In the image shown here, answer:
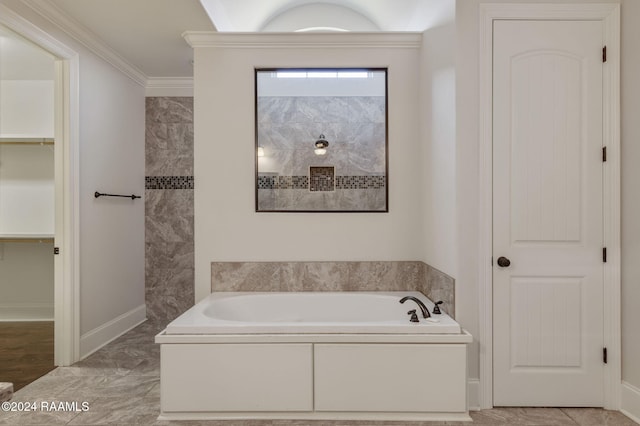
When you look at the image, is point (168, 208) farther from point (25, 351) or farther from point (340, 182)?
point (340, 182)

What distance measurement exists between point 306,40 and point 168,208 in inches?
91.2

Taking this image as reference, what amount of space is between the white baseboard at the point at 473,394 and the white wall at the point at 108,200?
286 centimetres

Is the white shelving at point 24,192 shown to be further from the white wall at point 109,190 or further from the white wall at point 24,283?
the white wall at point 109,190

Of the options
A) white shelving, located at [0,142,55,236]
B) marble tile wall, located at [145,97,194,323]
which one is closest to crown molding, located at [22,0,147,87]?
marble tile wall, located at [145,97,194,323]

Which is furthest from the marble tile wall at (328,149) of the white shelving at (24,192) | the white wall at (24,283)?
the white wall at (24,283)

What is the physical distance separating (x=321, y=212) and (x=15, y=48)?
10.0 feet

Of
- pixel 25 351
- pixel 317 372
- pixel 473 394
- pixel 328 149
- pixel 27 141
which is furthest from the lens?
pixel 27 141

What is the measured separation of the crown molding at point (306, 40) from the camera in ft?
9.75

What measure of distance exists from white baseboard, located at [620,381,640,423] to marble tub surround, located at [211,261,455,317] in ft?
4.29

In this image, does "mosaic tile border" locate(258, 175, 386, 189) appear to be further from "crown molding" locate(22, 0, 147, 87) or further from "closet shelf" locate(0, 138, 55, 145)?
"closet shelf" locate(0, 138, 55, 145)

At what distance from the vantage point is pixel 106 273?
3.49 metres

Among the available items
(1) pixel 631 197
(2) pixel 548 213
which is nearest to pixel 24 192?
(2) pixel 548 213

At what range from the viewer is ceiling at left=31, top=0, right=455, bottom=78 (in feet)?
8.95

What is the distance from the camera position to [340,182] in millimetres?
3076
